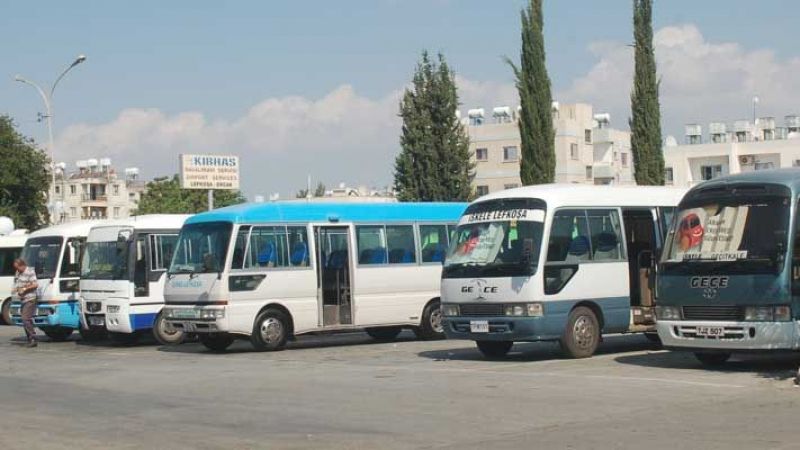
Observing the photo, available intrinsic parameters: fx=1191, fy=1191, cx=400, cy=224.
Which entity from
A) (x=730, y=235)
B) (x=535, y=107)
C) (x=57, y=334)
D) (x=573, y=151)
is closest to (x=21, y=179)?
(x=535, y=107)

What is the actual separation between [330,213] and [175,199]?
73338 millimetres

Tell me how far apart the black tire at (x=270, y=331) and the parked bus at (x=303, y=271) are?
0.02 meters

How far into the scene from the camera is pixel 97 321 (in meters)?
25.1

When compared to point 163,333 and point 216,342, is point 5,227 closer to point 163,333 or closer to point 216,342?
point 163,333

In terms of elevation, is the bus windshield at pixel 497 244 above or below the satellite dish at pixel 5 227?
below

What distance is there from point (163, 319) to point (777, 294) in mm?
13336

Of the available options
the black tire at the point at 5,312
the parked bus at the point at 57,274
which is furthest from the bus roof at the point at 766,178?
the black tire at the point at 5,312

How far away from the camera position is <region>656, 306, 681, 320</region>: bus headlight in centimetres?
1586

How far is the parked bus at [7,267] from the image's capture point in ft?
121

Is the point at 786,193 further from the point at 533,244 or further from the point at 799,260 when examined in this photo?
the point at 533,244

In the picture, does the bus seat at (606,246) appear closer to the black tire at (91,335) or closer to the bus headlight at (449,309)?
the bus headlight at (449,309)

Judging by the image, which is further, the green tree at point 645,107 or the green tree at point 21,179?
the green tree at point 21,179

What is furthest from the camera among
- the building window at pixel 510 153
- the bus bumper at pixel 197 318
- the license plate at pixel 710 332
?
the building window at pixel 510 153

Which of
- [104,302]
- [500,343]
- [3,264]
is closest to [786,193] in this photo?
[500,343]
